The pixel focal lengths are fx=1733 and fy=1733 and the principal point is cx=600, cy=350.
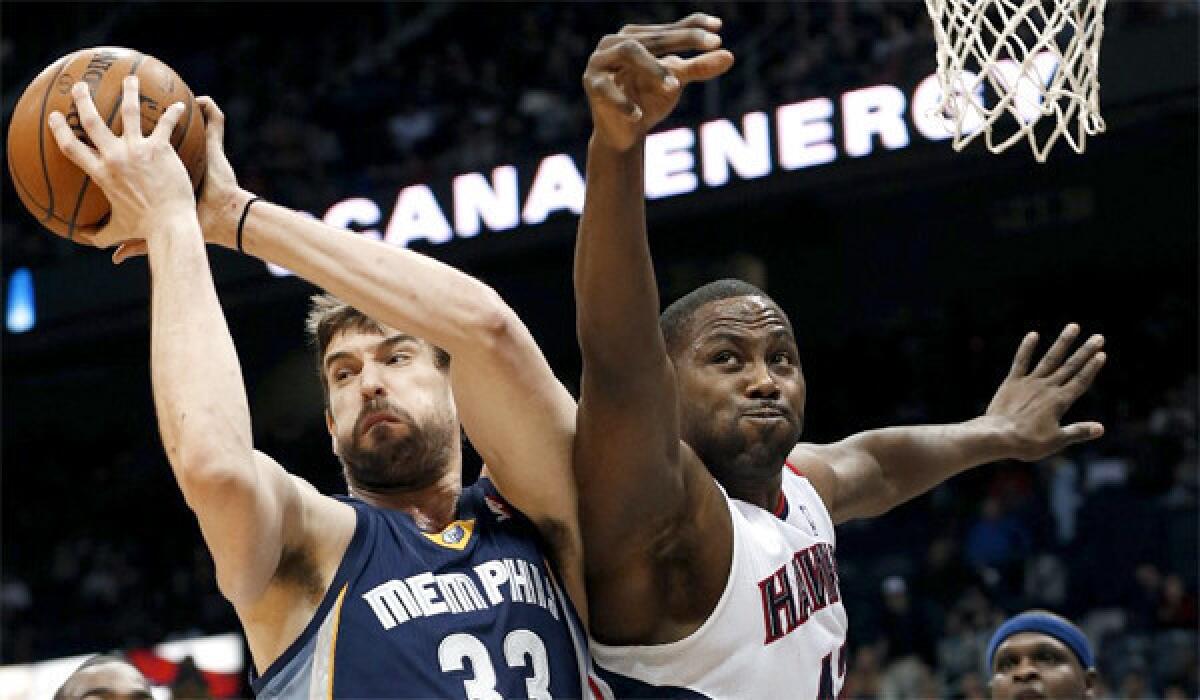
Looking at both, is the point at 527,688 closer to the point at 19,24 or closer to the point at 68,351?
the point at 68,351

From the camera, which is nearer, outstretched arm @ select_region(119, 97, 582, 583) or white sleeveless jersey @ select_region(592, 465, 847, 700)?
outstretched arm @ select_region(119, 97, 582, 583)

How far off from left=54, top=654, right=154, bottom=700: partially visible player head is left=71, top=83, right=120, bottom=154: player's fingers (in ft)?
6.22

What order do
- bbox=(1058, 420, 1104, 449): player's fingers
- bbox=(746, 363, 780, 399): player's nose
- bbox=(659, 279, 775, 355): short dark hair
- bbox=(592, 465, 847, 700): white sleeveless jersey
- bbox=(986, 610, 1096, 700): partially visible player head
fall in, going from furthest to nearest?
bbox=(986, 610, 1096, 700): partially visible player head
bbox=(1058, 420, 1104, 449): player's fingers
bbox=(659, 279, 775, 355): short dark hair
bbox=(746, 363, 780, 399): player's nose
bbox=(592, 465, 847, 700): white sleeveless jersey

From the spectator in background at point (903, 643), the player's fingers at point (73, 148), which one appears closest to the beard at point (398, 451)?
the player's fingers at point (73, 148)

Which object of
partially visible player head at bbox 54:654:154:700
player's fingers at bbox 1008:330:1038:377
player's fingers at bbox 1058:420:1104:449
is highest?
player's fingers at bbox 1008:330:1038:377

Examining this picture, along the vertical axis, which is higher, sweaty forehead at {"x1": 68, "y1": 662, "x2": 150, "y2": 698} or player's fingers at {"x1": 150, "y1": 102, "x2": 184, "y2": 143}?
player's fingers at {"x1": 150, "y1": 102, "x2": 184, "y2": 143}

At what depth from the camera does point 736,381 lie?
3346 mm

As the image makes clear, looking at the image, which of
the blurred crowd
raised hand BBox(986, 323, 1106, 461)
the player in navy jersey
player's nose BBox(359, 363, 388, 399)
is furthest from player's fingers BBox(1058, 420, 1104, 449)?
the blurred crowd

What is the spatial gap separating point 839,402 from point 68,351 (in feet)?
20.7

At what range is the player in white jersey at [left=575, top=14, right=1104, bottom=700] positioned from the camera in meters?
2.81

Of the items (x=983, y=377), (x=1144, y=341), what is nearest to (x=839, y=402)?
(x=983, y=377)

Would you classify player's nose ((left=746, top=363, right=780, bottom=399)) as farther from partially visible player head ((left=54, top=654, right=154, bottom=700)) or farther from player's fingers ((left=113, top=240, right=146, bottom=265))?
partially visible player head ((left=54, top=654, right=154, bottom=700))

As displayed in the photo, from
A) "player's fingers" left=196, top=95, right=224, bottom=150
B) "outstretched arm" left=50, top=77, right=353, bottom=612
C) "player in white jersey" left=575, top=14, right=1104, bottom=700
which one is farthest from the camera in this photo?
"player's fingers" left=196, top=95, right=224, bottom=150

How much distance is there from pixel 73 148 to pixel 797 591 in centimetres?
157
